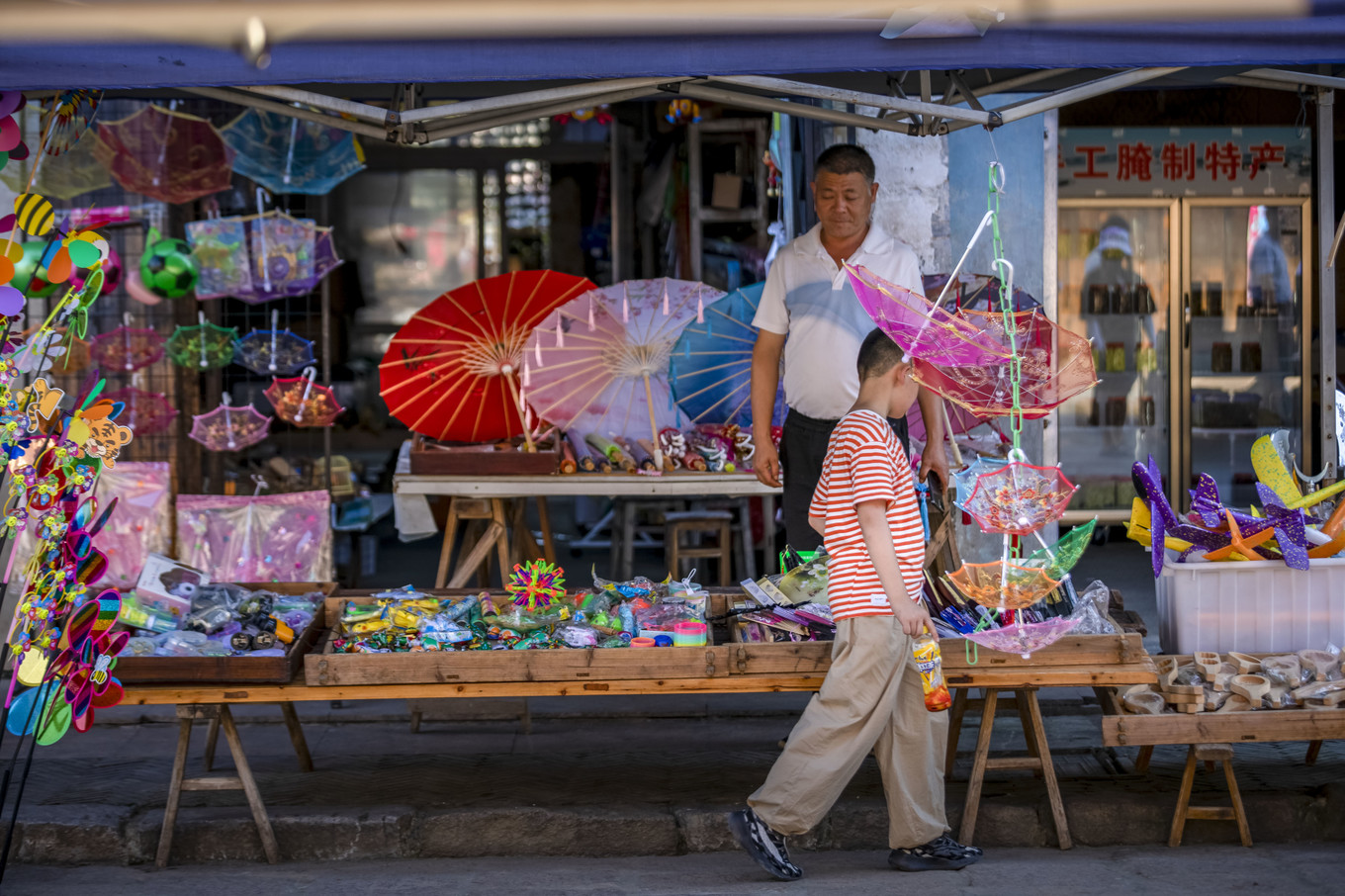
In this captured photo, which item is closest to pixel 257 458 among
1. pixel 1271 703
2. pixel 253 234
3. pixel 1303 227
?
pixel 253 234

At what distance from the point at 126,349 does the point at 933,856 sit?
16.0ft

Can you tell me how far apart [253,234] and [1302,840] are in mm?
5440

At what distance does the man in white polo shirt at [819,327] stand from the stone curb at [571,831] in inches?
45.6

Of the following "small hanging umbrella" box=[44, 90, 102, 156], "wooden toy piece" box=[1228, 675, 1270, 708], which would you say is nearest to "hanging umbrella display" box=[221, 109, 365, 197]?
"small hanging umbrella" box=[44, 90, 102, 156]

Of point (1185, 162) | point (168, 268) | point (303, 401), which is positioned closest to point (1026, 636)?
point (303, 401)

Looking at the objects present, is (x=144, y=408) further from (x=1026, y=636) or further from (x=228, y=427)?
(x=1026, y=636)

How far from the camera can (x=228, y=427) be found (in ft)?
22.7

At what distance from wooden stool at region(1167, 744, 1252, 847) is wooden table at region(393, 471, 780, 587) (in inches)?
105

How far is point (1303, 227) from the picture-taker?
905 cm

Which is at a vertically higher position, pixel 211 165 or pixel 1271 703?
pixel 211 165

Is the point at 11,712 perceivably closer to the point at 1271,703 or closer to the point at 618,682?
the point at 618,682

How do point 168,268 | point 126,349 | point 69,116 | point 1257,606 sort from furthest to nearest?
point 126,349, point 168,268, point 1257,606, point 69,116

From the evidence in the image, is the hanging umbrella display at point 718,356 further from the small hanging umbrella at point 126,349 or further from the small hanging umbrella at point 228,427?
the small hanging umbrella at point 126,349

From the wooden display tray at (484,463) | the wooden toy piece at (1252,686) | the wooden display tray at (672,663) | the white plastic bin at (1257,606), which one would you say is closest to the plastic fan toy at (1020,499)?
the wooden display tray at (672,663)
